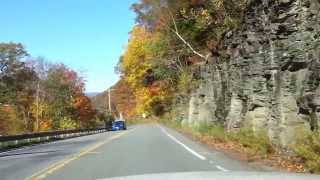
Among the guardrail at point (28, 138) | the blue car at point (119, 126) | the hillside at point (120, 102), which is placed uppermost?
the hillside at point (120, 102)

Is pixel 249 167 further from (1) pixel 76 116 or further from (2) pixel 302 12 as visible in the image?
(1) pixel 76 116

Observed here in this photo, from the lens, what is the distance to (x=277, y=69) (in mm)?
22344

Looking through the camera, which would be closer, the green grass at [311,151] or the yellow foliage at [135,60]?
the green grass at [311,151]

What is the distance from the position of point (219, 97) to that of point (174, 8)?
627 inches

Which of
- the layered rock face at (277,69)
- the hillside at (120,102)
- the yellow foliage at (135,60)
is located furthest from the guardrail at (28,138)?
the hillside at (120,102)

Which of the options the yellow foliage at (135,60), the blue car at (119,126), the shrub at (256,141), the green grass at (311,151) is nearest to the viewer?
the green grass at (311,151)

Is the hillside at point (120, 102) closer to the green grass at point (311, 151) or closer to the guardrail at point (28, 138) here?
the guardrail at point (28, 138)

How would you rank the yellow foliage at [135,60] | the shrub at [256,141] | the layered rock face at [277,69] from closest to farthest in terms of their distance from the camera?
the layered rock face at [277,69] < the shrub at [256,141] < the yellow foliage at [135,60]

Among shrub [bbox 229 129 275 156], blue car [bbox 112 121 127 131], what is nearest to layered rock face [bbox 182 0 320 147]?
shrub [bbox 229 129 275 156]

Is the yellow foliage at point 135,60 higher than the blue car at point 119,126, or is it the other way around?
the yellow foliage at point 135,60

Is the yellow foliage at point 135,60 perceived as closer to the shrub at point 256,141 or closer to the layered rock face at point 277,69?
the layered rock face at point 277,69

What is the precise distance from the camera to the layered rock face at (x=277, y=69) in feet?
64.0

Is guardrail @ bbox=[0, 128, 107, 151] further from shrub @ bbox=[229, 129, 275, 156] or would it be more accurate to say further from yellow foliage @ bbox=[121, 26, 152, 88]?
yellow foliage @ bbox=[121, 26, 152, 88]

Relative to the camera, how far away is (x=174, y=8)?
177 feet
